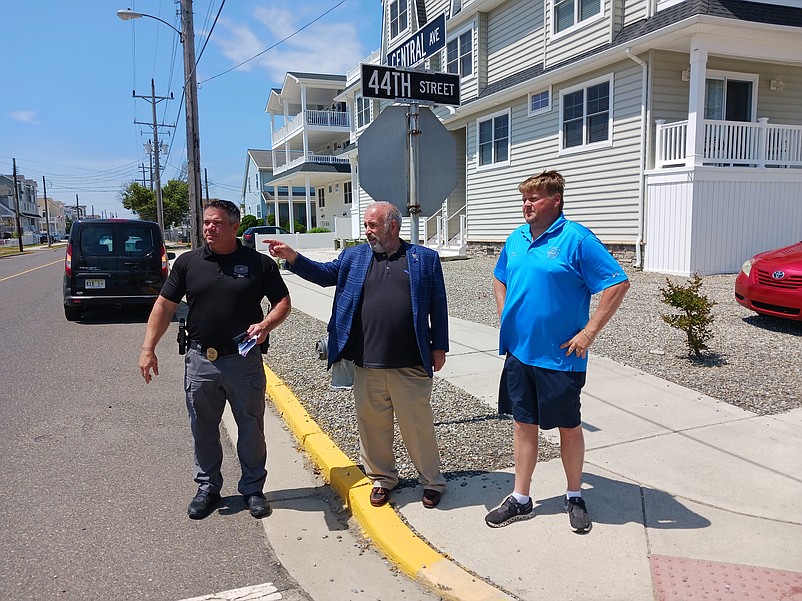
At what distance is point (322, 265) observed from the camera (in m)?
3.96

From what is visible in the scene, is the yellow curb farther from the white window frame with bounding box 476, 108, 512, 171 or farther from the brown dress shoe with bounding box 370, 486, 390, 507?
the white window frame with bounding box 476, 108, 512, 171

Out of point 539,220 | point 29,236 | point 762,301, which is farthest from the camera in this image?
point 29,236

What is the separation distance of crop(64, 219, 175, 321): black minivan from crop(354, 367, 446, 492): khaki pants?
8351 mm

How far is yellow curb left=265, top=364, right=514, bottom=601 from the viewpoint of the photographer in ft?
9.69

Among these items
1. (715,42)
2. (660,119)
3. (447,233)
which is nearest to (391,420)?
(660,119)

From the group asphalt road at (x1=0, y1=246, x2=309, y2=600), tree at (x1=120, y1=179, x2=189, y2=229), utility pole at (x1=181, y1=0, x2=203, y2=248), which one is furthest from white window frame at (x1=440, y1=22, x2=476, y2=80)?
tree at (x1=120, y1=179, x2=189, y2=229)

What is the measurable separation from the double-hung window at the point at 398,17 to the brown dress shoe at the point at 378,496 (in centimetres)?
2231

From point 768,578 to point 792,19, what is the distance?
1382 centimetres

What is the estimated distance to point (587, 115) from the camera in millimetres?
15078

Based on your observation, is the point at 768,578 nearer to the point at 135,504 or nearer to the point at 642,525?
the point at 642,525

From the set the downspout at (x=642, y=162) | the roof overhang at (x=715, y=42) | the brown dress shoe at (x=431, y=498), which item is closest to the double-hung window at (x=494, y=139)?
the roof overhang at (x=715, y=42)

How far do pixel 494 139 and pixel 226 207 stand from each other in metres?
16.4

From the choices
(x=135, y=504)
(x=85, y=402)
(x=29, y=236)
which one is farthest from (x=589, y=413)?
(x=29, y=236)

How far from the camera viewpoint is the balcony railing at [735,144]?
12.7m
